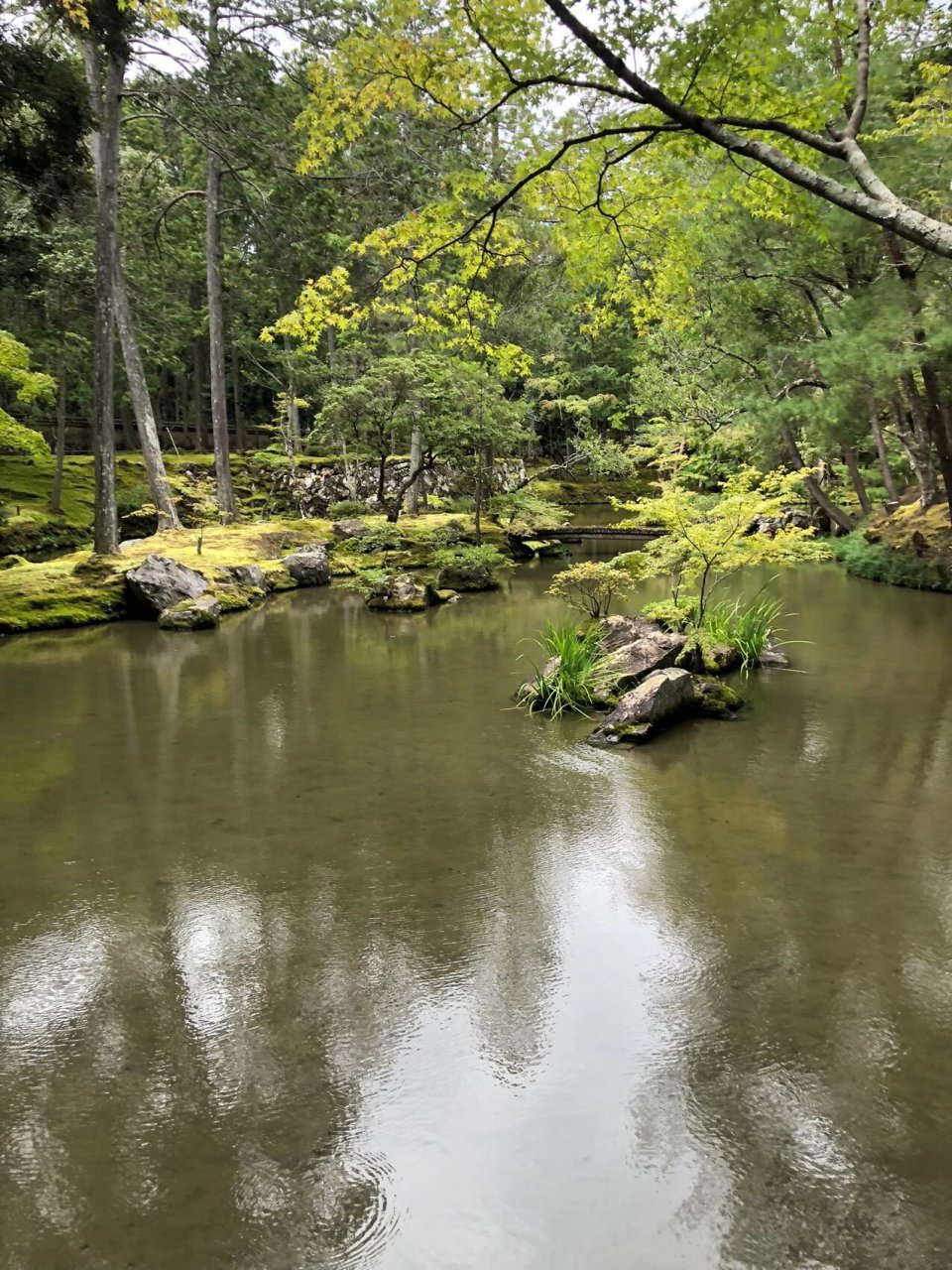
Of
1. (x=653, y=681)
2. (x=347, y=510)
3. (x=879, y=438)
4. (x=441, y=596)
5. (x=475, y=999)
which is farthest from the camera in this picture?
(x=347, y=510)

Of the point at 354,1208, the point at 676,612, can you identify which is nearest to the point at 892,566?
the point at 676,612

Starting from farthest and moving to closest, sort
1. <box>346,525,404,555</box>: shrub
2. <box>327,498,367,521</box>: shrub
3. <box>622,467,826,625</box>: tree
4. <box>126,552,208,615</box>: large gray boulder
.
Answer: <box>327,498,367,521</box>: shrub → <box>346,525,404,555</box>: shrub → <box>126,552,208,615</box>: large gray boulder → <box>622,467,826,625</box>: tree

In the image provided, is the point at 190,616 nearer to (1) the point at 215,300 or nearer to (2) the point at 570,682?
(2) the point at 570,682

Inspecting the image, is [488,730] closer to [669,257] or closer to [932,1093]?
[669,257]

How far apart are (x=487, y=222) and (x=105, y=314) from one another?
7.31m

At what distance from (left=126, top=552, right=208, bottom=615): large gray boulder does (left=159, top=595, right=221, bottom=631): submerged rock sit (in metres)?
0.27

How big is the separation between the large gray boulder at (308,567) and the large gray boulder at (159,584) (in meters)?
3.52

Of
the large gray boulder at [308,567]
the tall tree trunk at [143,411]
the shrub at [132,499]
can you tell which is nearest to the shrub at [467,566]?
the large gray boulder at [308,567]

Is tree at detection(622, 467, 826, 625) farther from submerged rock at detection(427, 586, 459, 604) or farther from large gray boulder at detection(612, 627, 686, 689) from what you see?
submerged rock at detection(427, 586, 459, 604)

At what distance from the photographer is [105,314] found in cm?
1370

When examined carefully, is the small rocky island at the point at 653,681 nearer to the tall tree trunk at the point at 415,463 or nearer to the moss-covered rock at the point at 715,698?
the moss-covered rock at the point at 715,698

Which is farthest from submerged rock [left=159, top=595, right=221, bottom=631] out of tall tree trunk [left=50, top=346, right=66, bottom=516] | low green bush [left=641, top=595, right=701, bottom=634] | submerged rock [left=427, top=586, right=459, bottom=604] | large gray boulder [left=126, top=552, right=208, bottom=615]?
tall tree trunk [left=50, top=346, right=66, bottom=516]

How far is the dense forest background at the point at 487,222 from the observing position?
3904 millimetres

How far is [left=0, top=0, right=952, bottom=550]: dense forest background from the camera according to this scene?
3904 mm
